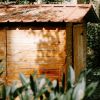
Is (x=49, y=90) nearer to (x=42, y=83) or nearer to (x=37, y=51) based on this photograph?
(x=42, y=83)

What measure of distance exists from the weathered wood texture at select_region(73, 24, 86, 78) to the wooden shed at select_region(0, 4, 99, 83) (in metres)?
0.80

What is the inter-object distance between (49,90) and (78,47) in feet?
35.2

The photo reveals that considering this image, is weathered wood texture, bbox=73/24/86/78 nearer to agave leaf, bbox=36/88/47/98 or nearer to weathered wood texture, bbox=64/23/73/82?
weathered wood texture, bbox=64/23/73/82

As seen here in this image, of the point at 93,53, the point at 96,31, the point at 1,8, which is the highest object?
the point at 1,8

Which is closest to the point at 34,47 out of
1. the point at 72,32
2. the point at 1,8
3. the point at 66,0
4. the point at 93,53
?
the point at 72,32

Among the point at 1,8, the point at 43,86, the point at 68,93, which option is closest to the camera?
the point at 68,93

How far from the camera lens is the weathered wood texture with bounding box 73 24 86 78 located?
12219mm

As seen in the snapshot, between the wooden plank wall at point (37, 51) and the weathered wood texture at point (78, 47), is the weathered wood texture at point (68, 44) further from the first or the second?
the weathered wood texture at point (78, 47)

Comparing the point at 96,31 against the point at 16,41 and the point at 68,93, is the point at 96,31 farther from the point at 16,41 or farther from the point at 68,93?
the point at 68,93

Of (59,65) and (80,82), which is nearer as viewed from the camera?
(80,82)

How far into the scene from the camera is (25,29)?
10.9 m

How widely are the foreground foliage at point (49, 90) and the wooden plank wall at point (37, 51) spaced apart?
8.26 metres

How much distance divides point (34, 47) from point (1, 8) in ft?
9.11

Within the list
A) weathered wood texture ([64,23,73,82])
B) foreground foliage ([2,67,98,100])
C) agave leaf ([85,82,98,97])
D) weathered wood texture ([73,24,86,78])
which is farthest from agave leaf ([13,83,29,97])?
weathered wood texture ([73,24,86,78])
